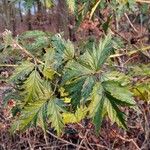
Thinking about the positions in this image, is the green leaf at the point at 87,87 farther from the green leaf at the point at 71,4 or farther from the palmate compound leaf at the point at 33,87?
the green leaf at the point at 71,4

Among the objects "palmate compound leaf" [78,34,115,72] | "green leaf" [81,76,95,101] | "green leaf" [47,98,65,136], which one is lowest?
"green leaf" [47,98,65,136]

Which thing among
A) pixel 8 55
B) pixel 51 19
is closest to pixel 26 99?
pixel 8 55

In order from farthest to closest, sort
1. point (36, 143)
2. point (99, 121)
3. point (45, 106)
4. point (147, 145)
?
point (36, 143) → point (147, 145) → point (45, 106) → point (99, 121)

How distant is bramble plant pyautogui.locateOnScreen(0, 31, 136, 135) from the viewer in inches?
44.6

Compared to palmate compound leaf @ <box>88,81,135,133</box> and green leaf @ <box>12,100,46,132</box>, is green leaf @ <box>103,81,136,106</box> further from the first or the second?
green leaf @ <box>12,100,46,132</box>

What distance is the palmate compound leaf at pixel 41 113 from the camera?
1.29 m

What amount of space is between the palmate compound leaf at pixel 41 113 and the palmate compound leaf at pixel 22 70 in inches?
4.0

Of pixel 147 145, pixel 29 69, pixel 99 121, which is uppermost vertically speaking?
pixel 29 69

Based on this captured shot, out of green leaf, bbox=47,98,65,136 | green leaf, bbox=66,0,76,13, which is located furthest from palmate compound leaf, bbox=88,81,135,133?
green leaf, bbox=66,0,76,13

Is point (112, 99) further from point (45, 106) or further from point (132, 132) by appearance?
point (132, 132)

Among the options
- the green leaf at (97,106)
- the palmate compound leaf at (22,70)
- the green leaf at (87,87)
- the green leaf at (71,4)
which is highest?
the green leaf at (71,4)

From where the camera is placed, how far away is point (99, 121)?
44.1 inches

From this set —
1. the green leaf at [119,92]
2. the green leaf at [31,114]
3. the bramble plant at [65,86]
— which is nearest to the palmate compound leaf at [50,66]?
the bramble plant at [65,86]

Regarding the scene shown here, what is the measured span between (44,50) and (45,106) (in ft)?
0.97
